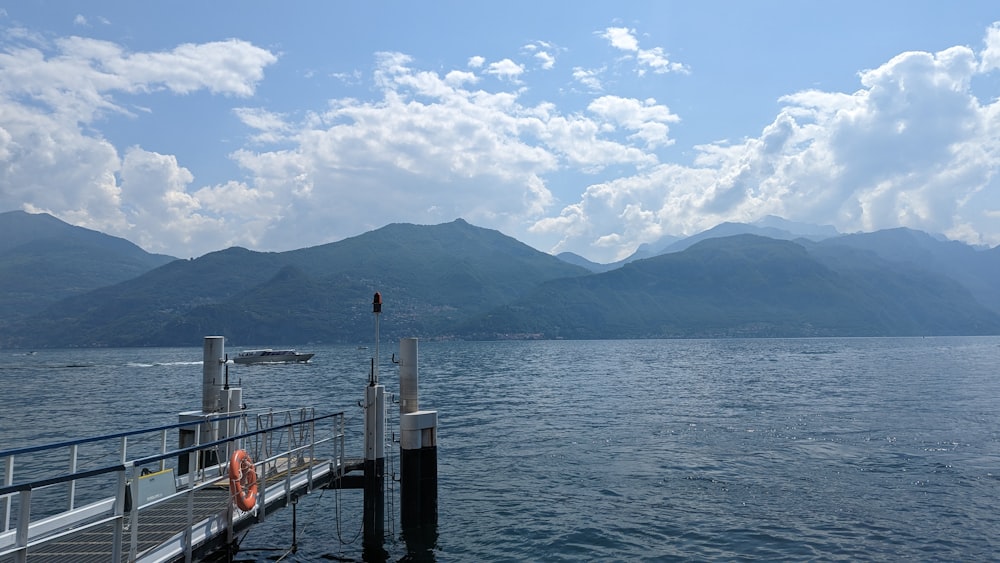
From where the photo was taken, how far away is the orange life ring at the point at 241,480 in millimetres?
14734

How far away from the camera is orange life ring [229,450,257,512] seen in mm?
14734

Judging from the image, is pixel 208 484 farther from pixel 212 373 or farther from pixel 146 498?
pixel 212 373

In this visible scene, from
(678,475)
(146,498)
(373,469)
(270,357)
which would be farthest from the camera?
(270,357)

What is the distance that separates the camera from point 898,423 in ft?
151

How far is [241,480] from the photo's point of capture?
1605cm

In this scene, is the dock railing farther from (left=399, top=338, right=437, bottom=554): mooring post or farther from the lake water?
the lake water

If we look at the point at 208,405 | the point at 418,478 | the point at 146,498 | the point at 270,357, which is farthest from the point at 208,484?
the point at 270,357

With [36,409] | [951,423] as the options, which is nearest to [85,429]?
[36,409]

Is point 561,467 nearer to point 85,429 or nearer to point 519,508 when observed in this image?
point 519,508

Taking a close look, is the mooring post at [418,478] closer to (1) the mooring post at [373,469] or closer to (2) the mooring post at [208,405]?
(1) the mooring post at [373,469]

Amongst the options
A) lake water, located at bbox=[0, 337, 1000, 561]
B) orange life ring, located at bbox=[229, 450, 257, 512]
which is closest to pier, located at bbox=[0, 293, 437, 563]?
orange life ring, located at bbox=[229, 450, 257, 512]

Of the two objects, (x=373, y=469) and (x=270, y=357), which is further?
(x=270, y=357)

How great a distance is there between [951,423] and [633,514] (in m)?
34.5

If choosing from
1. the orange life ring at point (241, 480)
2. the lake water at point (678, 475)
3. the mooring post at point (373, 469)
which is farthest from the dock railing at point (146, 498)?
the lake water at point (678, 475)
